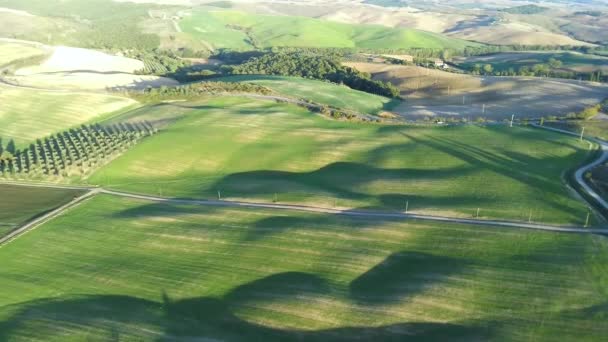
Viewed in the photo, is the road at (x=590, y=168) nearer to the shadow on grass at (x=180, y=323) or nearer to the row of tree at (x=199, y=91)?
the shadow on grass at (x=180, y=323)

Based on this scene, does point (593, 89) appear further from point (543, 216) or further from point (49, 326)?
point (49, 326)

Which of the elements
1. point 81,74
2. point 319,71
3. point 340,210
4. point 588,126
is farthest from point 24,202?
point 319,71

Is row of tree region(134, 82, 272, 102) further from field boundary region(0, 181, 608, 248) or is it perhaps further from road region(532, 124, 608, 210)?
road region(532, 124, 608, 210)

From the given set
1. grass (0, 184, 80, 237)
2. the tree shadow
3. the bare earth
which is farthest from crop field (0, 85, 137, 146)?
the tree shadow

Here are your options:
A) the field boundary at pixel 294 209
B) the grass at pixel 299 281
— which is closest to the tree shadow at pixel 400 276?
the grass at pixel 299 281

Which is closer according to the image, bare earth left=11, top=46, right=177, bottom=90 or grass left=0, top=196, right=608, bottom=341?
grass left=0, top=196, right=608, bottom=341
